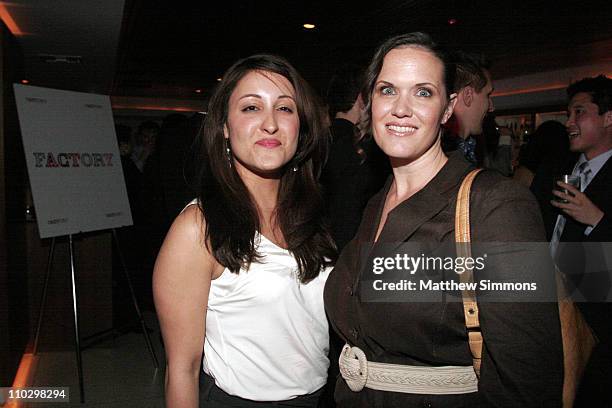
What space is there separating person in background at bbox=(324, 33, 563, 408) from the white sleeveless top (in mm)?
140

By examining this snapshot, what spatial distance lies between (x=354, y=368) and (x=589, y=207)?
162cm

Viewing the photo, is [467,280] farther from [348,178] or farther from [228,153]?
[348,178]

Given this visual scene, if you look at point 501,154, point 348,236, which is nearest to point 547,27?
point 501,154

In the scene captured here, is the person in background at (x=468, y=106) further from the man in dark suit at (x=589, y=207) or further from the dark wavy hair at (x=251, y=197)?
the man in dark suit at (x=589, y=207)

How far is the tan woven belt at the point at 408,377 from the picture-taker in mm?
1219

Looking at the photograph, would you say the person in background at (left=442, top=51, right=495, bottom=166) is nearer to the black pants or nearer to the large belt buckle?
the large belt buckle

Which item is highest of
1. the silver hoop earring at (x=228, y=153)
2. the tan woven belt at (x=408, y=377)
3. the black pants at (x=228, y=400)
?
the silver hoop earring at (x=228, y=153)

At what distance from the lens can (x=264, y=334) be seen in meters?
1.53

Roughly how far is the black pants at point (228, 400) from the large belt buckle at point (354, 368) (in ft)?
0.78

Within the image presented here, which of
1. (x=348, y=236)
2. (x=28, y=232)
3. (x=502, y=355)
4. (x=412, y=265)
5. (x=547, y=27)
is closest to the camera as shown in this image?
(x=502, y=355)

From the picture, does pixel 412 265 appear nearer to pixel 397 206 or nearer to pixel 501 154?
pixel 397 206

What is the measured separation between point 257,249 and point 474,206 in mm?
683

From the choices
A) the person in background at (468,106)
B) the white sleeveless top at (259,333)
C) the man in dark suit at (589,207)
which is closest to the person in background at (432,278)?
the white sleeveless top at (259,333)

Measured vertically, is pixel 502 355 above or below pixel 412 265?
below
